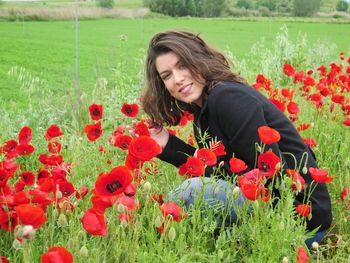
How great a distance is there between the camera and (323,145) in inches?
130

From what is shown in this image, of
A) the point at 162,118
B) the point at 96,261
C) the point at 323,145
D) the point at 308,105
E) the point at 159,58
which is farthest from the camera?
the point at 308,105

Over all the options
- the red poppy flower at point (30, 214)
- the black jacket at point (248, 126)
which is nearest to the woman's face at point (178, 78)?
the black jacket at point (248, 126)

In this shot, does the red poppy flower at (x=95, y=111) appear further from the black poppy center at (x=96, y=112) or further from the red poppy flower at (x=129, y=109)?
the red poppy flower at (x=129, y=109)

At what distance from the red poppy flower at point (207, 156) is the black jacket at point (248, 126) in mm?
242

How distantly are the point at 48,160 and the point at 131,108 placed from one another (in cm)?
66

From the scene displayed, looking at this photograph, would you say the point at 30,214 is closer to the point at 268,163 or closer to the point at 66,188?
the point at 66,188

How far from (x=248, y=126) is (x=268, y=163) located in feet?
1.25

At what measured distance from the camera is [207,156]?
174 centimetres

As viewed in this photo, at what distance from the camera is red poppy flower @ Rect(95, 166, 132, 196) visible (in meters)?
1.39

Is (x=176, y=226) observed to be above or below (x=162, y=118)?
below

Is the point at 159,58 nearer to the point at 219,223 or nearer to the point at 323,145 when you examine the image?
the point at 219,223

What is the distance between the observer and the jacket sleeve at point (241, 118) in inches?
79.8

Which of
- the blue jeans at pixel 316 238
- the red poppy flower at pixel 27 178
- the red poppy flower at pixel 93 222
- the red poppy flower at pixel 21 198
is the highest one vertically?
the red poppy flower at pixel 93 222

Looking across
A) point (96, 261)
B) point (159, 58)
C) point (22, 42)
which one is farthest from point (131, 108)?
point (22, 42)
